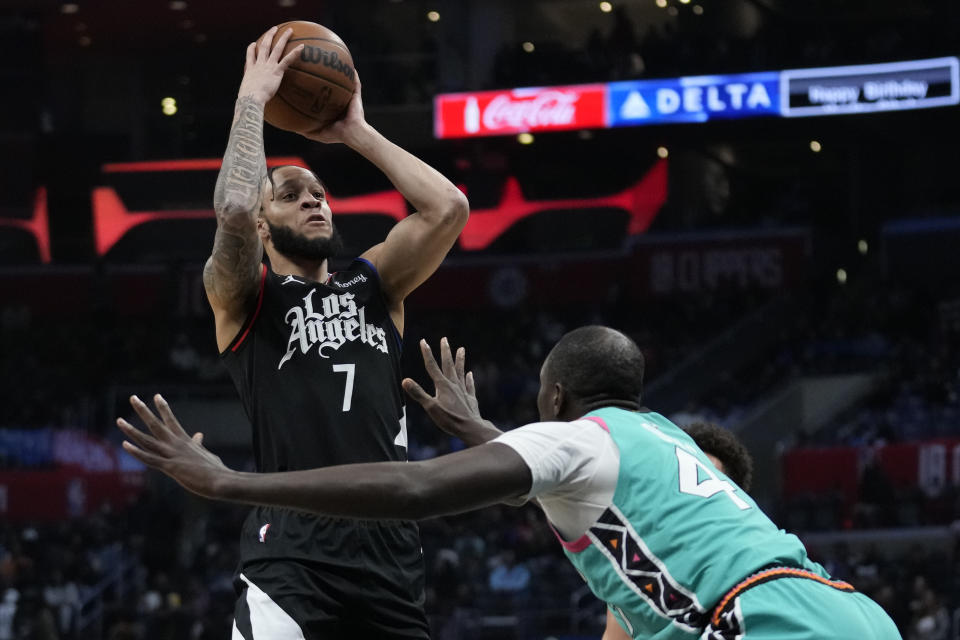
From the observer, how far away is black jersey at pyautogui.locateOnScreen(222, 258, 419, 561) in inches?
163

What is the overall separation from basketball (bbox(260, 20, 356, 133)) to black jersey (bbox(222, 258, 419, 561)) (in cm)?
61

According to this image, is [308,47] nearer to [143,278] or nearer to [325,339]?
[325,339]

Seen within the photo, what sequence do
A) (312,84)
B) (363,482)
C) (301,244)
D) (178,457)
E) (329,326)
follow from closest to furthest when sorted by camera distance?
(363,482) < (178,457) < (329,326) < (301,244) < (312,84)

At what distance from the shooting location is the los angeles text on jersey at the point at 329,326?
14.2 ft

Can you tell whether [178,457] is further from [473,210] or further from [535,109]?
[473,210]

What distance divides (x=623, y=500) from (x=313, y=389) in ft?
4.47

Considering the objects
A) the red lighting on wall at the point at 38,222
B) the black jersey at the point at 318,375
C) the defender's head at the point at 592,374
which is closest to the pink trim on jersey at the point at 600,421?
the defender's head at the point at 592,374

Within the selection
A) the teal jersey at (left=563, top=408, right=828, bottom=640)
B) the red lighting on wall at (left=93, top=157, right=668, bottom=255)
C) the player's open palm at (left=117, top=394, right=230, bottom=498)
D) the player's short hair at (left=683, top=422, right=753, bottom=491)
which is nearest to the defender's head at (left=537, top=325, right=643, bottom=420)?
the teal jersey at (left=563, top=408, right=828, bottom=640)

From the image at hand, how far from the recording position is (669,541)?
3148 mm

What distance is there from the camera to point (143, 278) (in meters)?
27.5

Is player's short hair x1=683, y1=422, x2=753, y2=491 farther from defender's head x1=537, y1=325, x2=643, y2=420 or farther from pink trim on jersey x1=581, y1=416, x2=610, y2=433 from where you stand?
pink trim on jersey x1=581, y1=416, x2=610, y2=433

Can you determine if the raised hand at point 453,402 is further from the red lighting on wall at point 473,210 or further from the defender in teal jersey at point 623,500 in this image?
the red lighting on wall at point 473,210

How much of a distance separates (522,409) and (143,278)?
973 cm

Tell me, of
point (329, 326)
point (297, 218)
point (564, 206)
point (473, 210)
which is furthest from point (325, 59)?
point (564, 206)
